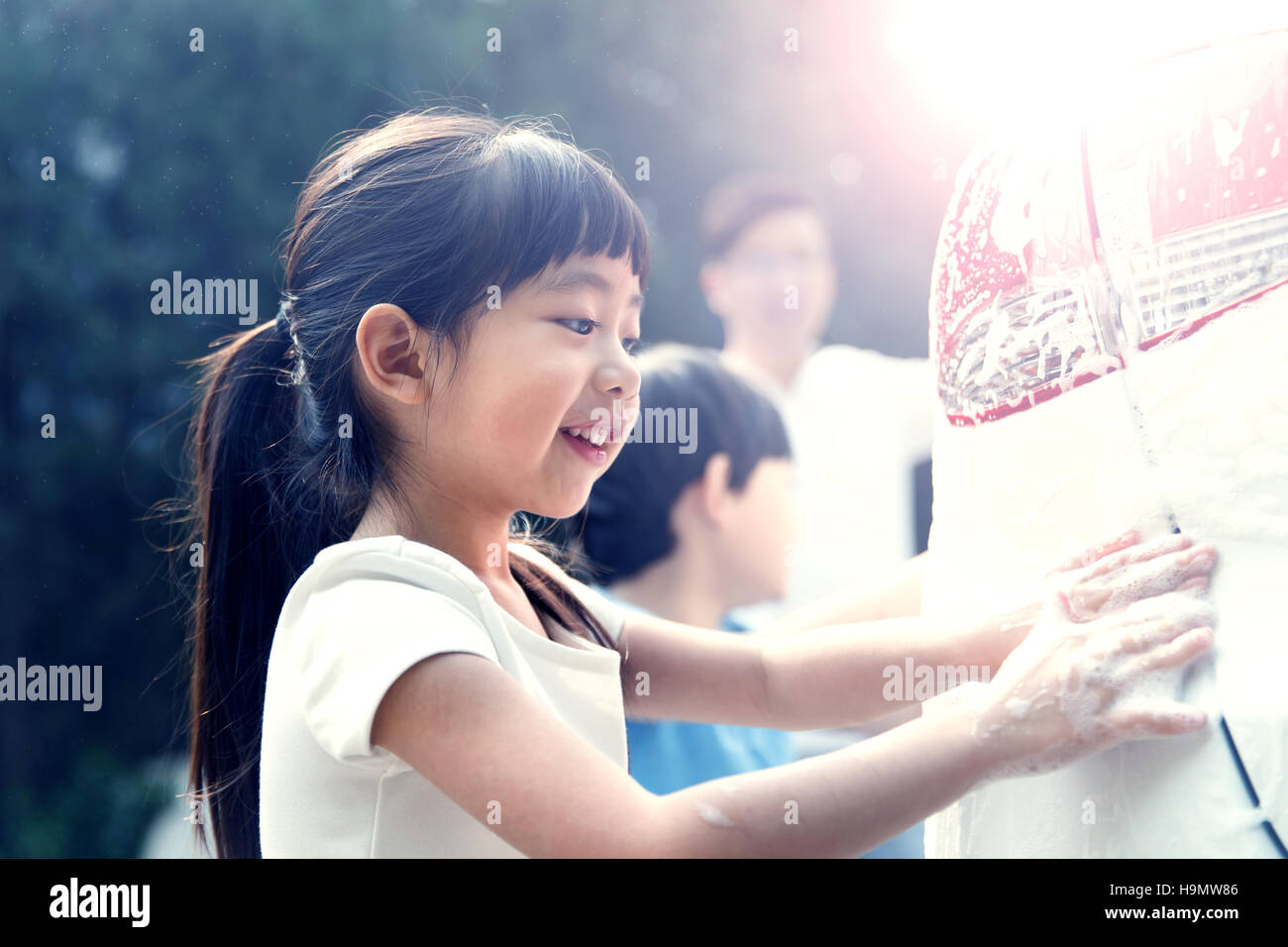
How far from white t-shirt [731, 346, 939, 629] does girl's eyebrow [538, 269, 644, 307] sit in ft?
5.37

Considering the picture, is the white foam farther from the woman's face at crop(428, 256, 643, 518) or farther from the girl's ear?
the girl's ear

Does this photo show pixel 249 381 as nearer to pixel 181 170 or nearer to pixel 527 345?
pixel 527 345

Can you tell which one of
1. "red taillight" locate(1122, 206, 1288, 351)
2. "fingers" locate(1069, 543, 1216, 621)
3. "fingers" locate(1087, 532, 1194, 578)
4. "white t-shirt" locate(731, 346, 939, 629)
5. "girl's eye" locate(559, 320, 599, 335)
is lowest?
"fingers" locate(1069, 543, 1216, 621)

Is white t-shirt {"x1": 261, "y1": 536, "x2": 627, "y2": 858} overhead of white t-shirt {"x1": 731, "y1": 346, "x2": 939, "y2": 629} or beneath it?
beneath

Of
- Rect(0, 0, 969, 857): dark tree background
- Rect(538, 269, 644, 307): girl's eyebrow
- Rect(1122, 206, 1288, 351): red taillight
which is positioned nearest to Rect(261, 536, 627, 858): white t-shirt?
Rect(538, 269, 644, 307): girl's eyebrow

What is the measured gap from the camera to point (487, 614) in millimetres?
781

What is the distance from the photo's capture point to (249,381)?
3.17 ft

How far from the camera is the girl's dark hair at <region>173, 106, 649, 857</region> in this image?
2.84 feet

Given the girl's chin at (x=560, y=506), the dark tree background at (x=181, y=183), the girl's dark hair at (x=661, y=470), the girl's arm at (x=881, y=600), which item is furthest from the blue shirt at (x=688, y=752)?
the dark tree background at (x=181, y=183)

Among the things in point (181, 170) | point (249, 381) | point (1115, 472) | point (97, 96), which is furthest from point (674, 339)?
point (1115, 472)

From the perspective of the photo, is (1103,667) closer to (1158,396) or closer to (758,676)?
(1158,396)

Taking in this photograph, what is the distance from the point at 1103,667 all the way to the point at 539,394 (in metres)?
0.43
